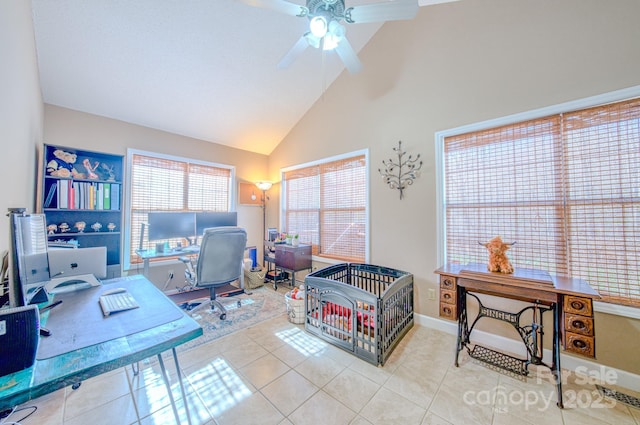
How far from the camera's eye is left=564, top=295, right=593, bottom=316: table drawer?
4.90 ft

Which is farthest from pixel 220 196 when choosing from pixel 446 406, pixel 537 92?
pixel 537 92

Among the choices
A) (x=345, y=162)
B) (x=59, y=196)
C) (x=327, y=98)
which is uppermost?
(x=327, y=98)

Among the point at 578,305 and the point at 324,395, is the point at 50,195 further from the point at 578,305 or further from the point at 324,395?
the point at 578,305

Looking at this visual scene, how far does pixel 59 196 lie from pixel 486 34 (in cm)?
480

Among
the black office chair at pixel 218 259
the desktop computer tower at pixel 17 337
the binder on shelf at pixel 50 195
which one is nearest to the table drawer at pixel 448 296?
the black office chair at pixel 218 259

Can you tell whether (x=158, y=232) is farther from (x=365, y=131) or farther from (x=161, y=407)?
(x=365, y=131)

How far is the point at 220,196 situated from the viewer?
431cm

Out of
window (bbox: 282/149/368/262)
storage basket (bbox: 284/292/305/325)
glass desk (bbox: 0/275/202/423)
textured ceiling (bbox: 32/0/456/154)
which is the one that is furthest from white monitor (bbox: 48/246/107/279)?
window (bbox: 282/149/368/262)

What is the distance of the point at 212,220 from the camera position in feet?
12.3

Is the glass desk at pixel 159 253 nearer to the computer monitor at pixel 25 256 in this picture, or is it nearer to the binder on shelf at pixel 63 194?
the binder on shelf at pixel 63 194

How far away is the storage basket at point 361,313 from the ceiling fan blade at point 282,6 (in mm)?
2273

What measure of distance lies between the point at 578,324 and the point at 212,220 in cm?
409

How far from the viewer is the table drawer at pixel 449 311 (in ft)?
6.48

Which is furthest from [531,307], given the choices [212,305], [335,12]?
[212,305]
